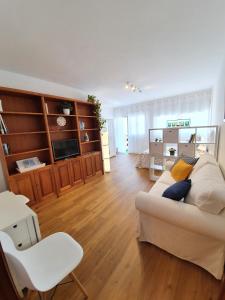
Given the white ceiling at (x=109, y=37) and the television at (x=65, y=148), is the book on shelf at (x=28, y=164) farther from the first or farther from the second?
the white ceiling at (x=109, y=37)

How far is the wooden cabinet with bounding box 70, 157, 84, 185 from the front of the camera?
10.6 feet

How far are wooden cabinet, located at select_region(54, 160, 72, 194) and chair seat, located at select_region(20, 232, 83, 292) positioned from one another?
5.86 ft

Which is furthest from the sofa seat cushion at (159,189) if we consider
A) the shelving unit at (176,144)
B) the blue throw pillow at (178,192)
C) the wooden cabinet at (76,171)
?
the wooden cabinet at (76,171)

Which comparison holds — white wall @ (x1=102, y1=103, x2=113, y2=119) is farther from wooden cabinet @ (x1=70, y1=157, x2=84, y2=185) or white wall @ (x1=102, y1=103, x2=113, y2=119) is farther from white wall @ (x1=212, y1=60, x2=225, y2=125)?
white wall @ (x1=212, y1=60, x2=225, y2=125)

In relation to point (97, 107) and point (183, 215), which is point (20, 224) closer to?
point (183, 215)

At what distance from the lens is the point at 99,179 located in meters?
3.79

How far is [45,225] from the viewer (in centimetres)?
210

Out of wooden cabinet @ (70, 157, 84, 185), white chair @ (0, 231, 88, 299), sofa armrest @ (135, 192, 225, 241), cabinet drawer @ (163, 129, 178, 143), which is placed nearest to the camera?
white chair @ (0, 231, 88, 299)

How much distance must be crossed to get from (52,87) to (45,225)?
2.83 m

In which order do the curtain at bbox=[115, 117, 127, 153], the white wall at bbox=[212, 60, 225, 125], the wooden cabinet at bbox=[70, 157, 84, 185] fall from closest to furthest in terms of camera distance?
the white wall at bbox=[212, 60, 225, 125] → the wooden cabinet at bbox=[70, 157, 84, 185] → the curtain at bbox=[115, 117, 127, 153]

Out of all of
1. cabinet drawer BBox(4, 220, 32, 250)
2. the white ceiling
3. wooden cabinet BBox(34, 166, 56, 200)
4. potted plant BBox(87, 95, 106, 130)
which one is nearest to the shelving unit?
the white ceiling

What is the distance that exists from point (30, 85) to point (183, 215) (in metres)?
3.37

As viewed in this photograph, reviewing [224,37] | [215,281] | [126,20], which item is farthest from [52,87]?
[215,281]

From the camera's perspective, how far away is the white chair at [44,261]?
2.73ft
